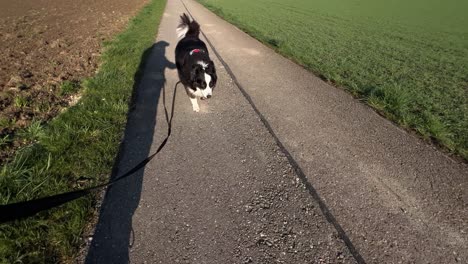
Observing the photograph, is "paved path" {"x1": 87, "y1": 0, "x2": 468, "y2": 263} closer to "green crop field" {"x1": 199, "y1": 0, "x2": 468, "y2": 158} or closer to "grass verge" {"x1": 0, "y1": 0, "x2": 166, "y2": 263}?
"grass verge" {"x1": 0, "y1": 0, "x2": 166, "y2": 263}

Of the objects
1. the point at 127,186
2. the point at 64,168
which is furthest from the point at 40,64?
the point at 127,186

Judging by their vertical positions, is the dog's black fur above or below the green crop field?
above

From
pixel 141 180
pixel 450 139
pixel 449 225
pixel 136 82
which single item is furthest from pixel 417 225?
pixel 136 82

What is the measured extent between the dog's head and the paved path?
24.0 inches

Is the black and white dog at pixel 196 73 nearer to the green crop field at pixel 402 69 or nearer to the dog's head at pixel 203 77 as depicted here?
the dog's head at pixel 203 77

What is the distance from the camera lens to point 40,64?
26.4 ft

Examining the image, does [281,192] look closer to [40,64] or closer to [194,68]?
[194,68]

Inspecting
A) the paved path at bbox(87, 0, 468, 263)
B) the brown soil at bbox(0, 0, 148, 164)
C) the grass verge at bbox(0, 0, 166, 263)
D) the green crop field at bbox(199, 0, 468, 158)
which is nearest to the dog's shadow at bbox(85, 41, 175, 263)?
the paved path at bbox(87, 0, 468, 263)

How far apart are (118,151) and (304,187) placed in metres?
2.95

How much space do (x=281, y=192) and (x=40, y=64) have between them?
864 centimetres

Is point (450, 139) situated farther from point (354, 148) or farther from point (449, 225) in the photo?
point (449, 225)

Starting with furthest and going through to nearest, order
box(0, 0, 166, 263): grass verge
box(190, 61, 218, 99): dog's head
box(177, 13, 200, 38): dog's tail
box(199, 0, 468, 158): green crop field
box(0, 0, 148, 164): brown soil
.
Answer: box(177, 13, 200, 38): dog's tail → box(199, 0, 468, 158): green crop field → box(0, 0, 148, 164): brown soil → box(190, 61, 218, 99): dog's head → box(0, 0, 166, 263): grass verge

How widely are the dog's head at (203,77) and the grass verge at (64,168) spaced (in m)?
1.59

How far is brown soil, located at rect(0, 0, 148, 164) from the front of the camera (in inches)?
201
